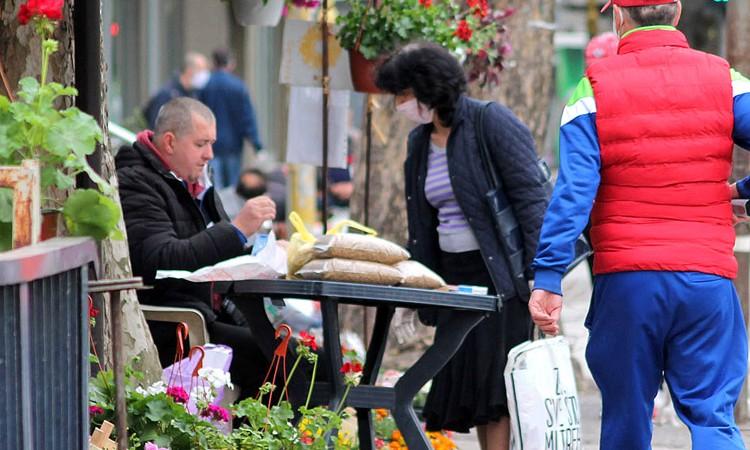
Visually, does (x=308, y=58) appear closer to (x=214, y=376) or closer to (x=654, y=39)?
(x=214, y=376)

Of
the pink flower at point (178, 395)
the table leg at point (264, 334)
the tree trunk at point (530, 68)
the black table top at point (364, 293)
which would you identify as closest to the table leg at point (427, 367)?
the black table top at point (364, 293)

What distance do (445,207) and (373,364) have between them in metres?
0.71

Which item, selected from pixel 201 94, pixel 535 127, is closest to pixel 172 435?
pixel 535 127

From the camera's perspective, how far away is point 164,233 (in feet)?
20.3

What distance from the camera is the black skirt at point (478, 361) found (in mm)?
6230

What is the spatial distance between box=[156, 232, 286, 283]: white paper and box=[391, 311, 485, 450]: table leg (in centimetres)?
60

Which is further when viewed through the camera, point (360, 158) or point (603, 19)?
point (603, 19)

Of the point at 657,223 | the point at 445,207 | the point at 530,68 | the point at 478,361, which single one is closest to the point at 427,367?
the point at 478,361

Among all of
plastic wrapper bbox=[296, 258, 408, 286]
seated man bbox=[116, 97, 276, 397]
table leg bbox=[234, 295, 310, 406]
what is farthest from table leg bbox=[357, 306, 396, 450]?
seated man bbox=[116, 97, 276, 397]

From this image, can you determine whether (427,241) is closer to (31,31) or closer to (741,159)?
(31,31)

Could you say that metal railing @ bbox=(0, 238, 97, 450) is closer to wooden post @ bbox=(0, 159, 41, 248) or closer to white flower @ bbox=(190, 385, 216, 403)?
wooden post @ bbox=(0, 159, 41, 248)

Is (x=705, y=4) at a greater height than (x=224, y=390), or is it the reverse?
(x=705, y=4)

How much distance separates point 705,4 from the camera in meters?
35.7

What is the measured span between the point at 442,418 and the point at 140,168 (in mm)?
1558
